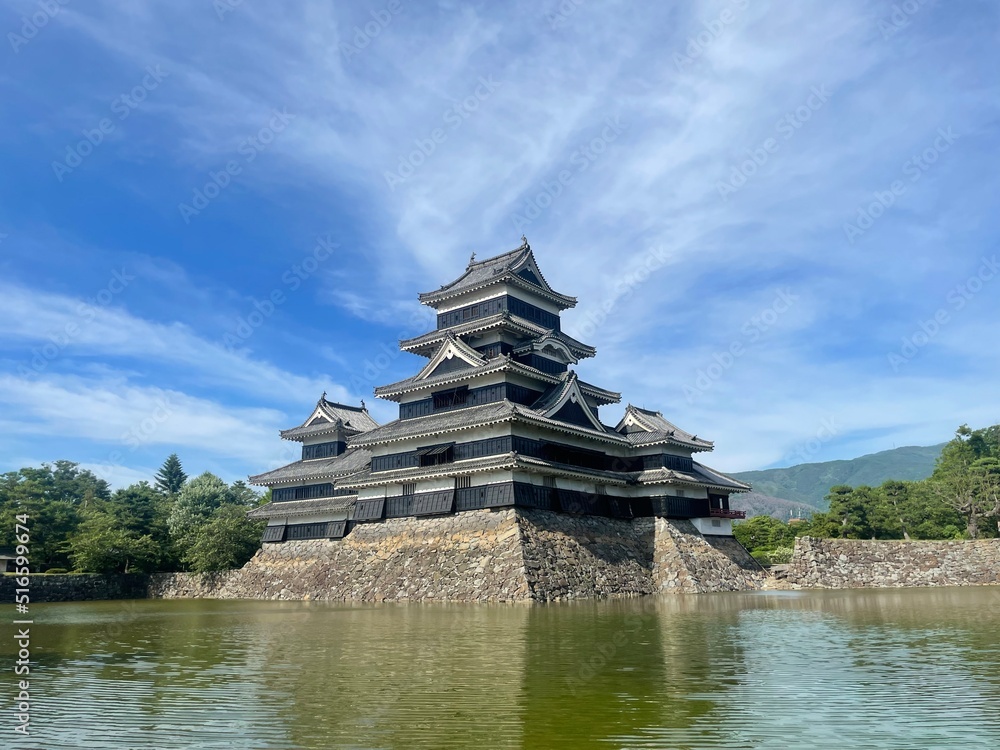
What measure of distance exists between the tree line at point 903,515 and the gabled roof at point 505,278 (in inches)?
972

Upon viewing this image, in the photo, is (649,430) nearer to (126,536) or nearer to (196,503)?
(126,536)

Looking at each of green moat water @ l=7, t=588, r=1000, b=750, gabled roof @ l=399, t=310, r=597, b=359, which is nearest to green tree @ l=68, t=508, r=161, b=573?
gabled roof @ l=399, t=310, r=597, b=359

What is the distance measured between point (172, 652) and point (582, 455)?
85.6ft

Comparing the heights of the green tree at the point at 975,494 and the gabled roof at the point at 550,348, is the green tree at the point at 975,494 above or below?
below

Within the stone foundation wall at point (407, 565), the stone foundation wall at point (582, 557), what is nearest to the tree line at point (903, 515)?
the stone foundation wall at point (582, 557)

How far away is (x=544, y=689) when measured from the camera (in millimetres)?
10328

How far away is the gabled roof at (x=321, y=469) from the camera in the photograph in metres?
45.0

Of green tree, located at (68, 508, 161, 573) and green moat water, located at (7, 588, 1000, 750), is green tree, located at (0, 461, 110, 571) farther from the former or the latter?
green moat water, located at (7, 588, 1000, 750)

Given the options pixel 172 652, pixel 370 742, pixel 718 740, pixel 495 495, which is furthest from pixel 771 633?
pixel 495 495

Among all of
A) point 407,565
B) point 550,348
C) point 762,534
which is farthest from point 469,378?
point 762,534

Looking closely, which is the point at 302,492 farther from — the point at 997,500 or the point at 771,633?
the point at 997,500

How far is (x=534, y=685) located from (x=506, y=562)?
67.2 ft

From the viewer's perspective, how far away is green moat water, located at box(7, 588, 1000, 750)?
25.8 ft

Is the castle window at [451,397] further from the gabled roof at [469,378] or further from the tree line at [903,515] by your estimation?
the tree line at [903,515]
